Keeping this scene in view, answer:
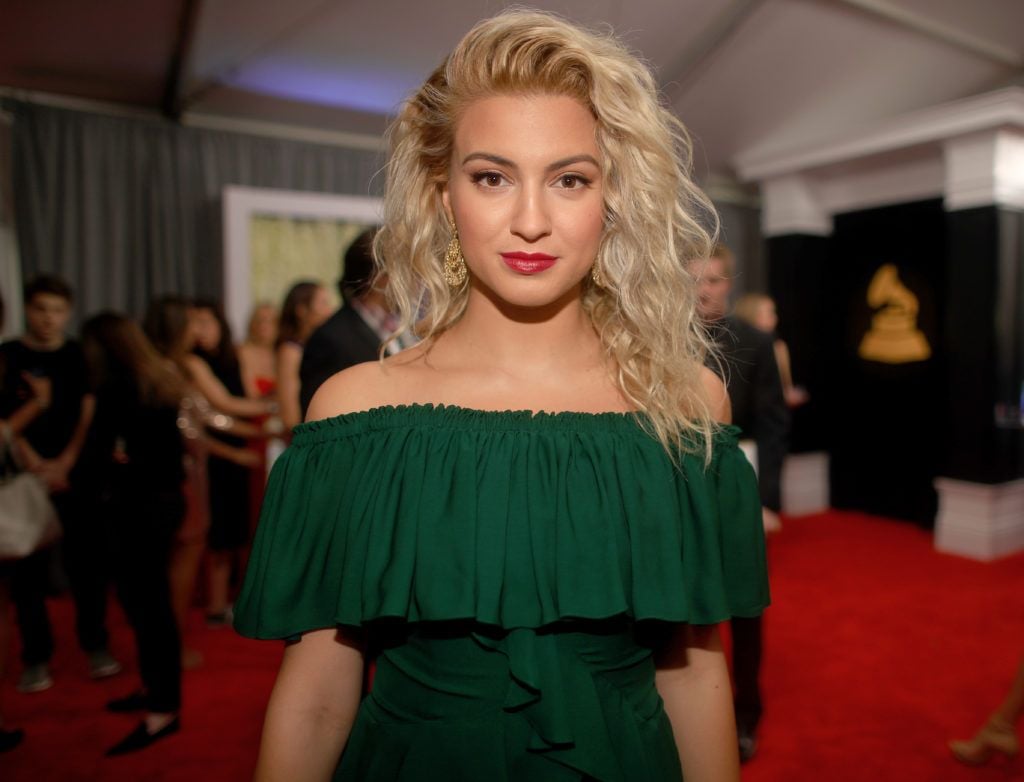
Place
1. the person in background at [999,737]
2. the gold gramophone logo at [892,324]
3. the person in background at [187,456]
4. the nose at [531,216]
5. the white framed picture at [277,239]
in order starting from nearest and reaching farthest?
the nose at [531,216] < the person in background at [999,737] < the person in background at [187,456] < the white framed picture at [277,239] < the gold gramophone logo at [892,324]

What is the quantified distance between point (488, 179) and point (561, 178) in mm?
94

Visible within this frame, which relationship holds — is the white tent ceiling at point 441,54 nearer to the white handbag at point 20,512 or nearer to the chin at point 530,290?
the white handbag at point 20,512

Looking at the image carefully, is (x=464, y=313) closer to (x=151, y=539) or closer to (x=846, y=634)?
(x=151, y=539)

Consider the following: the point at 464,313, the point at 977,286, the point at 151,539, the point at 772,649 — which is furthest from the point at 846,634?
the point at 464,313

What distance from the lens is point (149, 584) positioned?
8.92 feet

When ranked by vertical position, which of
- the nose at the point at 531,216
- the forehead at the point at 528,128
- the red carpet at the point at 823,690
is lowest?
the red carpet at the point at 823,690

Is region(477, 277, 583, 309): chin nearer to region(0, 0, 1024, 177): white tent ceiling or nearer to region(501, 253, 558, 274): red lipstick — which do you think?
region(501, 253, 558, 274): red lipstick

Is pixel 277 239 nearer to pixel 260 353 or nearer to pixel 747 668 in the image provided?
pixel 260 353

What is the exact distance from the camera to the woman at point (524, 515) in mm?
993

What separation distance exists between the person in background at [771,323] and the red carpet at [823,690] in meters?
1.61

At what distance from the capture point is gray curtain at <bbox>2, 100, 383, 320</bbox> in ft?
15.9

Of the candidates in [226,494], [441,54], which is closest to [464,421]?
[226,494]

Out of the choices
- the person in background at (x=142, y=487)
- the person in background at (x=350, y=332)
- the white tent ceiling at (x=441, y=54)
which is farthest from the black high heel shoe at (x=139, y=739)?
the white tent ceiling at (x=441, y=54)

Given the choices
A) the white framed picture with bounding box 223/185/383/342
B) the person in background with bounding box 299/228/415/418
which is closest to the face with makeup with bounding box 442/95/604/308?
the person in background with bounding box 299/228/415/418
